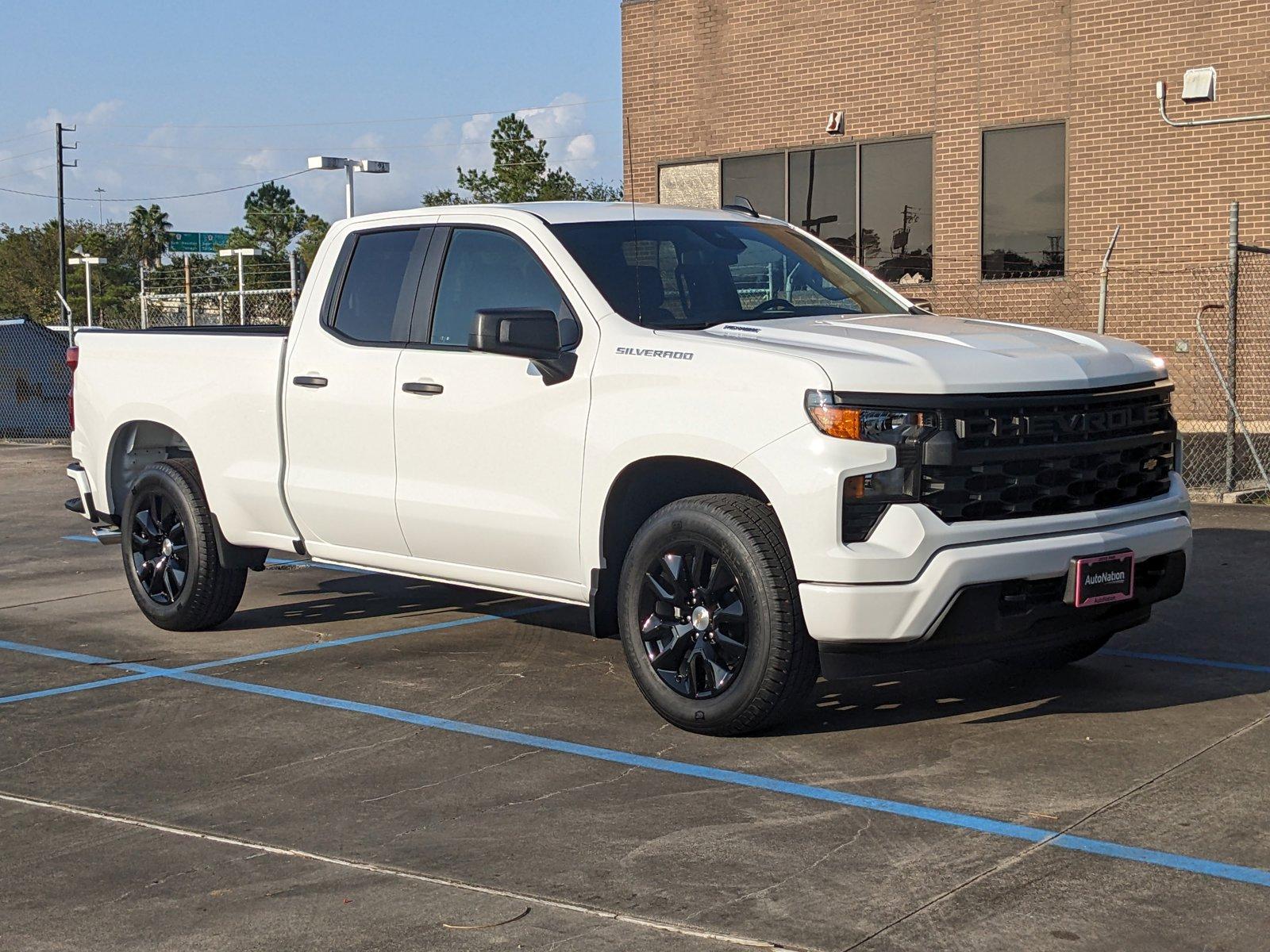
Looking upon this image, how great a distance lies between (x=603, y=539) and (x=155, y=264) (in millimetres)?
90840

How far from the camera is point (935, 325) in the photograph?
21.7 ft

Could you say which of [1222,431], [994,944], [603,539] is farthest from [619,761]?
[1222,431]

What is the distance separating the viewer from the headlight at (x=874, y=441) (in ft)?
18.2

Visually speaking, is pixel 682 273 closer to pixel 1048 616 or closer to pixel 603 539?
pixel 603 539

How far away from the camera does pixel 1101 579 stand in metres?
5.87

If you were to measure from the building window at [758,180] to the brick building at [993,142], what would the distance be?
34mm

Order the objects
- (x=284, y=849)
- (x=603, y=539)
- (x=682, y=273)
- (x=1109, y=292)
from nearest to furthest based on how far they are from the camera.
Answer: (x=284, y=849), (x=603, y=539), (x=682, y=273), (x=1109, y=292)

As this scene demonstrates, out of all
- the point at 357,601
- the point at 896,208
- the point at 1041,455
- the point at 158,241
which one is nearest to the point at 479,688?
the point at 357,601

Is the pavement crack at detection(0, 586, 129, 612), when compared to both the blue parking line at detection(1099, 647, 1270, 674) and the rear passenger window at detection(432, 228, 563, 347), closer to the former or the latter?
the rear passenger window at detection(432, 228, 563, 347)

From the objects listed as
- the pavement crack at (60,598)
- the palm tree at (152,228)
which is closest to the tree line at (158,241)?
the palm tree at (152,228)

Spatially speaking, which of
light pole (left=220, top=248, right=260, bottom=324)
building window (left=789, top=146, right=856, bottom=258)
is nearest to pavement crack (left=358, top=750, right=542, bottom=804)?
light pole (left=220, top=248, right=260, bottom=324)

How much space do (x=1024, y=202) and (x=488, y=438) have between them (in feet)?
46.6

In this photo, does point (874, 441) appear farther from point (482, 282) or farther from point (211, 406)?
point (211, 406)

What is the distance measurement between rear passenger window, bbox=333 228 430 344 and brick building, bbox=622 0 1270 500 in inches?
448
